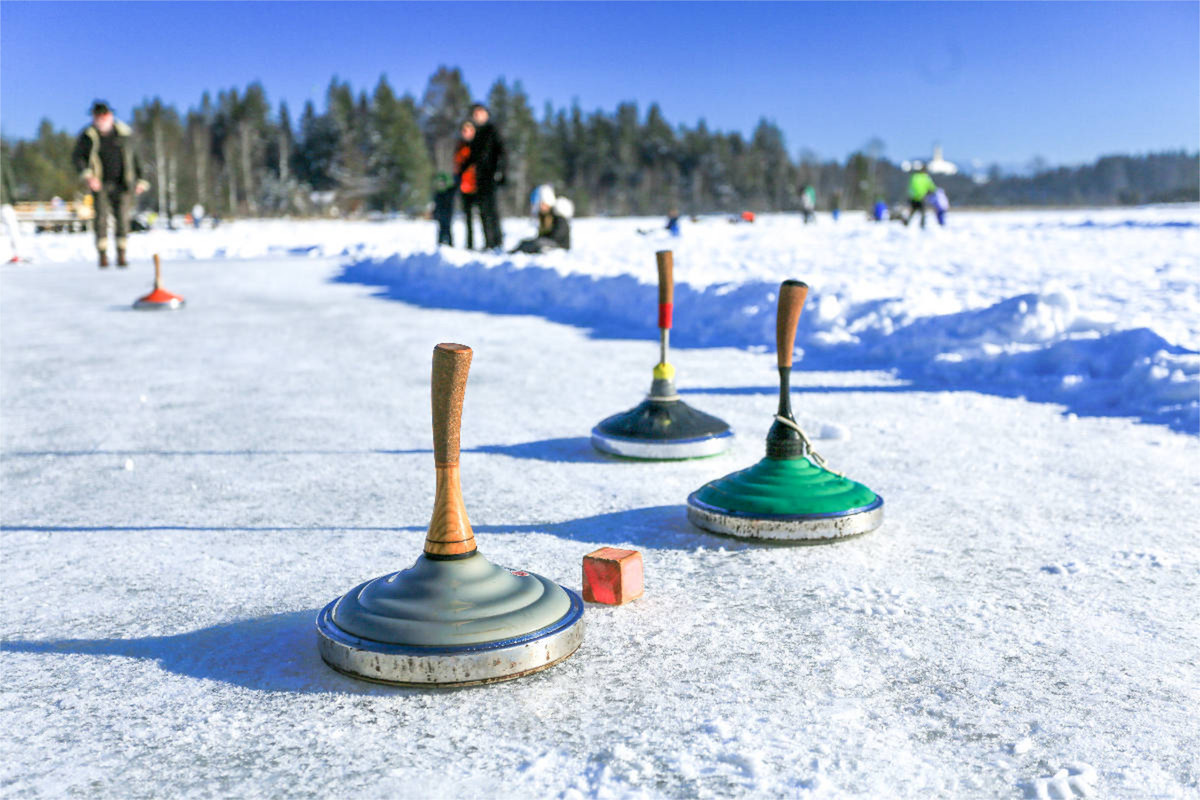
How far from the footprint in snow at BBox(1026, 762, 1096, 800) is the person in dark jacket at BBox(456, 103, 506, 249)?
13.2 metres

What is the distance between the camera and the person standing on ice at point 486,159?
14.6 m

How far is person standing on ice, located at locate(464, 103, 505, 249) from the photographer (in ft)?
47.8

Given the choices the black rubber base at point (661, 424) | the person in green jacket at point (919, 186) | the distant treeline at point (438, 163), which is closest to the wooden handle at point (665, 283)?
the black rubber base at point (661, 424)

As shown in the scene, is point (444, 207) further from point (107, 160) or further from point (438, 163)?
point (438, 163)

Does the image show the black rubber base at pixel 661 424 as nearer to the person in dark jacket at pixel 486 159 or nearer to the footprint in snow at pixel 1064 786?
the footprint in snow at pixel 1064 786

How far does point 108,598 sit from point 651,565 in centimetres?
140

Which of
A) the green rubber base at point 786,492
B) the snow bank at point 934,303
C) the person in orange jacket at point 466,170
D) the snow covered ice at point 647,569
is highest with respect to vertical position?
the person in orange jacket at point 466,170

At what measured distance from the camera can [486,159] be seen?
48.8 feet

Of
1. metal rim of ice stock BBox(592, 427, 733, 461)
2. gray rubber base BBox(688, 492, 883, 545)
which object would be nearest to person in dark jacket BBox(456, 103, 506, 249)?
metal rim of ice stock BBox(592, 427, 733, 461)

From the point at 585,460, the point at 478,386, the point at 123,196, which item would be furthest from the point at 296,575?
the point at 123,196

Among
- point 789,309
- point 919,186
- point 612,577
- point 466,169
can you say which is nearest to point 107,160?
point 466,169

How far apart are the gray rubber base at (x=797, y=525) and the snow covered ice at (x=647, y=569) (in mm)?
49

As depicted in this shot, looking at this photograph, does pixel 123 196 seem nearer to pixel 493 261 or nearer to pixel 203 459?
pixel 493 261

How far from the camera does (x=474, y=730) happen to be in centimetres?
193
